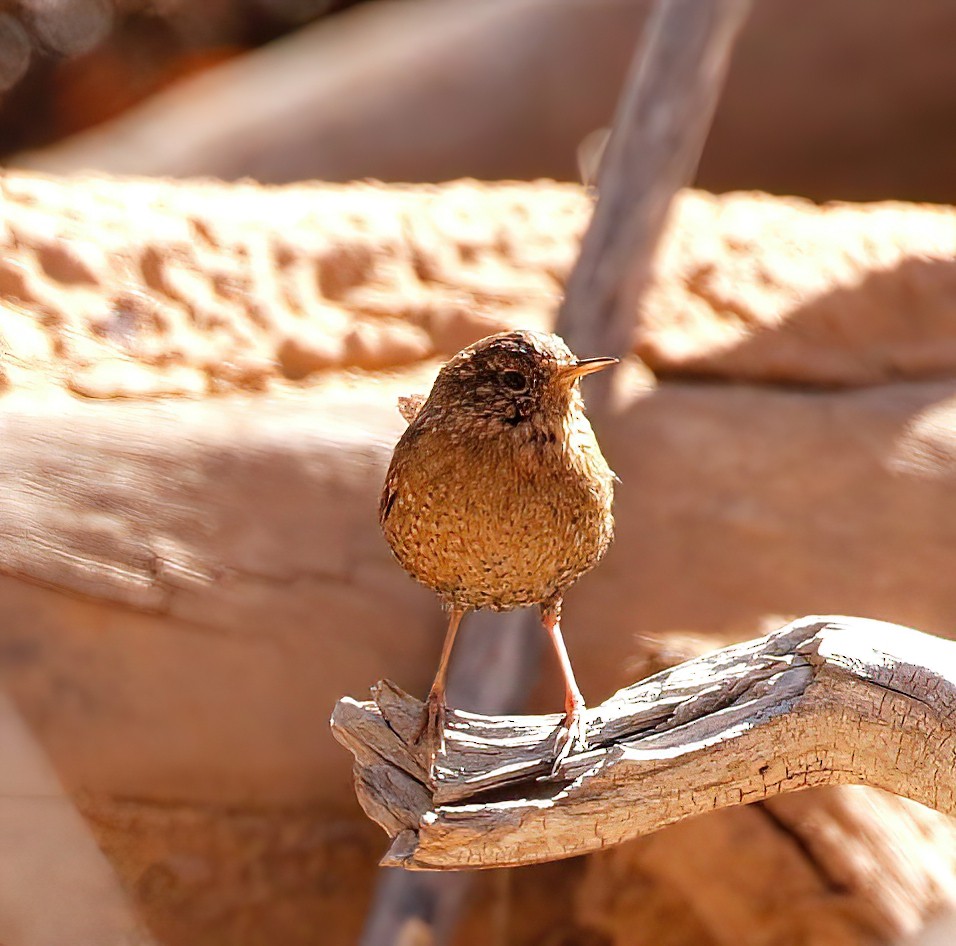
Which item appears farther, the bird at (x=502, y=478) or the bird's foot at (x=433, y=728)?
the bird's foot at (x=433, y=728)

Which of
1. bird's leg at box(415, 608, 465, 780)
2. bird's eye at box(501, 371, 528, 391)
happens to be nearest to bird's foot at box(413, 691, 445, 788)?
bird's leg at box(415, 608, 465, 780)

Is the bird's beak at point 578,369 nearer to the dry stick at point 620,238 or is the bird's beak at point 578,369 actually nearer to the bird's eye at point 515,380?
the bird's eye at point 515,380

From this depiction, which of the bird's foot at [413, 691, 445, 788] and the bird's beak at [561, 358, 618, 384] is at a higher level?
the bird's beak at [561, 358, 618, 384]

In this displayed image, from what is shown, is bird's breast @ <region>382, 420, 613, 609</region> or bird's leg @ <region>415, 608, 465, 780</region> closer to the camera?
bird's breast @ <region>382, 420, 613, 609</region>

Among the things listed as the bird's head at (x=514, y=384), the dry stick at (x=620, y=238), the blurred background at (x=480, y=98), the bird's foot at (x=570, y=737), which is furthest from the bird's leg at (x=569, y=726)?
the blurred background at (x=480, y=98)

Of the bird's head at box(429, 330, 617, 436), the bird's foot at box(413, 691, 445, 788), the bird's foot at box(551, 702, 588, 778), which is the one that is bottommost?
the bird's foot at box(413, 691, 445, 788)

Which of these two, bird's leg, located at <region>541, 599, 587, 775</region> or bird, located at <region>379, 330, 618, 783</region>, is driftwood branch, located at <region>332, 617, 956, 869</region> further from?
bird, located at <region>379, 330, 618, 783</region>

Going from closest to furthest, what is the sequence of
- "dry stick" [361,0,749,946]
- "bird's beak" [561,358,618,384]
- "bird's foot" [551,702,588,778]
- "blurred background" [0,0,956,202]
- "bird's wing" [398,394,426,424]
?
"bird's beak" [561,358,618,384] → "bird's foot" [551,702,588,778] → "bird's wing" [398,394,426,424] → "dry stick" [361,0,749,946] → "blurred background" [0,0,956,202]

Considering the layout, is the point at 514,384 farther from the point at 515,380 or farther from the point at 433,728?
the point at 433,728

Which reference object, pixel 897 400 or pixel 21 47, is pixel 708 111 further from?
pixel 21 47
